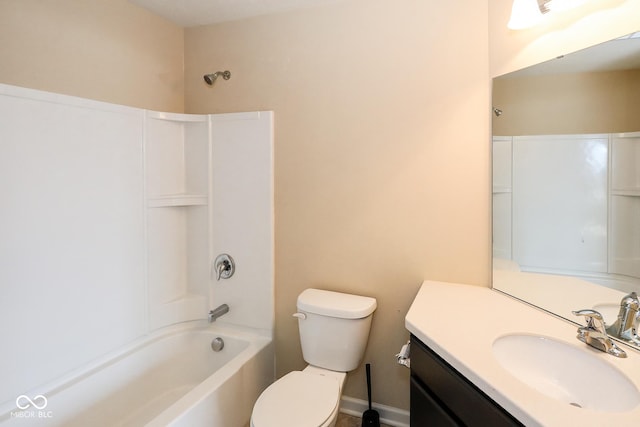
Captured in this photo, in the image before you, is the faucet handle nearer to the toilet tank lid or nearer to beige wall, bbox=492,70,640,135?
beige wall, bbox=492,70,640,135

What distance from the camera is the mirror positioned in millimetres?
1048

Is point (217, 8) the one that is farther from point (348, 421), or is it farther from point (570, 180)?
point (348, 421)

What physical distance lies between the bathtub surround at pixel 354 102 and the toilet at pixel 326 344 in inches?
6.3

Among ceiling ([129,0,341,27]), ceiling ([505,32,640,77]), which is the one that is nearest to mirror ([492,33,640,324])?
ceiling ([505,32,640,77])

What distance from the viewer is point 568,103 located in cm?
122

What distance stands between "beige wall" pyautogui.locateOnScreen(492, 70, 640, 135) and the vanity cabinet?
3.23 feet

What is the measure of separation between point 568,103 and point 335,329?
1.43 m

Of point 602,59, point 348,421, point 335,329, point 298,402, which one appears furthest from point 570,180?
point 348,421

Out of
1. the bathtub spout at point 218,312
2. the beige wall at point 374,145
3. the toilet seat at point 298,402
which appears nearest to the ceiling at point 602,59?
the beige wall at point 374,145

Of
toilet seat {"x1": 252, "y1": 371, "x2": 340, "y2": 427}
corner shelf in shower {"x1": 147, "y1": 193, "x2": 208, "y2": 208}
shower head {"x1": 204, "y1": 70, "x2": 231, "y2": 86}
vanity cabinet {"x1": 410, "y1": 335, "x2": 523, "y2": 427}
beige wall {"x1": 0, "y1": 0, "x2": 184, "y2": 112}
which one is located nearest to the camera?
vanity cabinet {"x1": 410, "y1": 335, "x2": 523, "y2": 427}

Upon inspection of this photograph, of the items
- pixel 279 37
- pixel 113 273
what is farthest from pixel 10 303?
pixel 279 37

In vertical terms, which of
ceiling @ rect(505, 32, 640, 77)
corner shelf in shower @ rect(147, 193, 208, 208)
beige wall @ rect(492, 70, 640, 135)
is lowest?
corner shelf in shower @ rect(147, 193, 208, 208)

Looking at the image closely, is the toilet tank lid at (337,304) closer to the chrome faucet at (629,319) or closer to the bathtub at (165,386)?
the bathtub at (165,386)

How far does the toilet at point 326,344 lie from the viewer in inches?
56.1
